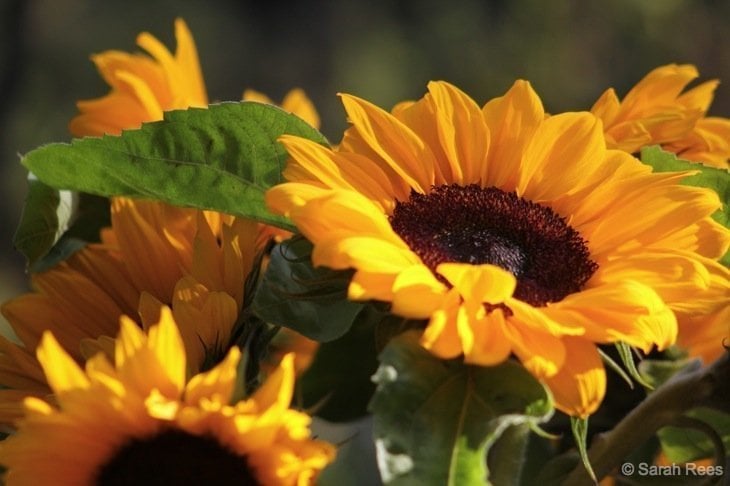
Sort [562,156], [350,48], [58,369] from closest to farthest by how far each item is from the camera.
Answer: [58,369] → [562,156] → [350,48]

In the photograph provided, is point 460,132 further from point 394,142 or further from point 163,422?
point 163,422

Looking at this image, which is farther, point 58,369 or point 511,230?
point 511,230

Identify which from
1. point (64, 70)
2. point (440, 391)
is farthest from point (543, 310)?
point (64, 70)

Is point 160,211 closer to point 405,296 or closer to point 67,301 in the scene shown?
point 67,301

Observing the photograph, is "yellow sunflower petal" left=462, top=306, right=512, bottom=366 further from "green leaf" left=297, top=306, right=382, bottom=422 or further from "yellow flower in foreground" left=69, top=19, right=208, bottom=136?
"yellow flower in foreground" left=69, top=19, right=208, bottom=136

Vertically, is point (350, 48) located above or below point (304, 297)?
below

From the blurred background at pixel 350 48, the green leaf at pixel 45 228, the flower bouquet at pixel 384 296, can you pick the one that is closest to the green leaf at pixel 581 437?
the flower bouquet at pixel 384 296

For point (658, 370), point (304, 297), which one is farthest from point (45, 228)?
point (658, 370)
